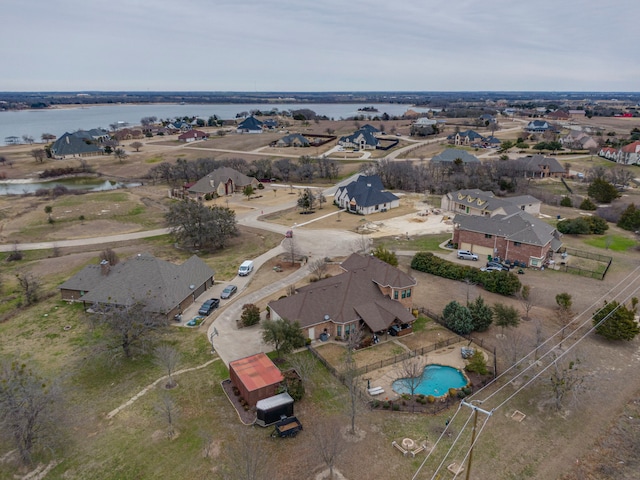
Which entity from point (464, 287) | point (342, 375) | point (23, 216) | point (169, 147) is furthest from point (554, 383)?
point (169, 147)

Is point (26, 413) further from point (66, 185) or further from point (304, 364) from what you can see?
point (66, 185)

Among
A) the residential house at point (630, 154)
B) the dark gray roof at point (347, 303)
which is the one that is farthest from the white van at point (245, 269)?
the residential house at point (630, 154)

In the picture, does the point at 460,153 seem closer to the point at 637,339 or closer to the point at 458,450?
the point at 637,339

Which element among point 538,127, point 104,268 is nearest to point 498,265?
point 104,268

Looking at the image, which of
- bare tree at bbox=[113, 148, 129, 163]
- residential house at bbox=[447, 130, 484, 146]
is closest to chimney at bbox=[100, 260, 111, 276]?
bare tree at bbox=[113, 148, 129, 163]

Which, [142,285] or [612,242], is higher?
[142,285]

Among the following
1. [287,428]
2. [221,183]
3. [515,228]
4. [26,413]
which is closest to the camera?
[26,413]

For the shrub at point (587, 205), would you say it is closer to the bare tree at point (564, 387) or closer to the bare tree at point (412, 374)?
the bare tree at point (564, 387)
